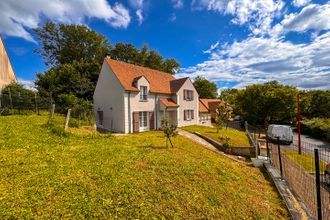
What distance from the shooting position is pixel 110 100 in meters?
20.5

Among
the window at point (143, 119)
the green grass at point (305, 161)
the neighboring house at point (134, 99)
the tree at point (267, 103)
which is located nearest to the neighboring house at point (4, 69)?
the neighboring house at point (134, 99)

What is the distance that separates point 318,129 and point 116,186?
33.8 m

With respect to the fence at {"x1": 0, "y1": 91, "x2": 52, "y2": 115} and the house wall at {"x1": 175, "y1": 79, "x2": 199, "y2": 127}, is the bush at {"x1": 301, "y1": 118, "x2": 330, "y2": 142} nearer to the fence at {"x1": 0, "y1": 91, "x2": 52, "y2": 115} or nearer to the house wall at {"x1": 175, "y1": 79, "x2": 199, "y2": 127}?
the house wall at {"x1": 175, "y1": 79, "x2": 199, "y2": 127}

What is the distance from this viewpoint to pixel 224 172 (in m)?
8.54

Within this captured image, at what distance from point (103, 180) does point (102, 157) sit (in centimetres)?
221

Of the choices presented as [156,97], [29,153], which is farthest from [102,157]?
[156,97]

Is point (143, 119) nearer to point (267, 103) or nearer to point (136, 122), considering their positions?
point (136, 122)

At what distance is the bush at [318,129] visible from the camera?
2655cm

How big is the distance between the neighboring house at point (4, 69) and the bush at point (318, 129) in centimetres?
4078

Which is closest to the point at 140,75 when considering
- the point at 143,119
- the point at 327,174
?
the point at 143,119

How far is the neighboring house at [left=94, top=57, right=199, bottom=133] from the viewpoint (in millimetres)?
19188

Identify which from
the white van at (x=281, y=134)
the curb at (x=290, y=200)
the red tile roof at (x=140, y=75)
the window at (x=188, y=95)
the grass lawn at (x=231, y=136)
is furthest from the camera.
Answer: the window at (x=188, y=95)

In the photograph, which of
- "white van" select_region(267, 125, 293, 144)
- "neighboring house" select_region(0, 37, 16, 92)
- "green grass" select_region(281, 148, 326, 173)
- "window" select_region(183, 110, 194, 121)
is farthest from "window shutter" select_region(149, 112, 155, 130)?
"neighboring house" select_region(0, 37, 16, 92)

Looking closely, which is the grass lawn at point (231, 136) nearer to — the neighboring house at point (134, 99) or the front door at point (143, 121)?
the neighboring house at point (134, 99)
